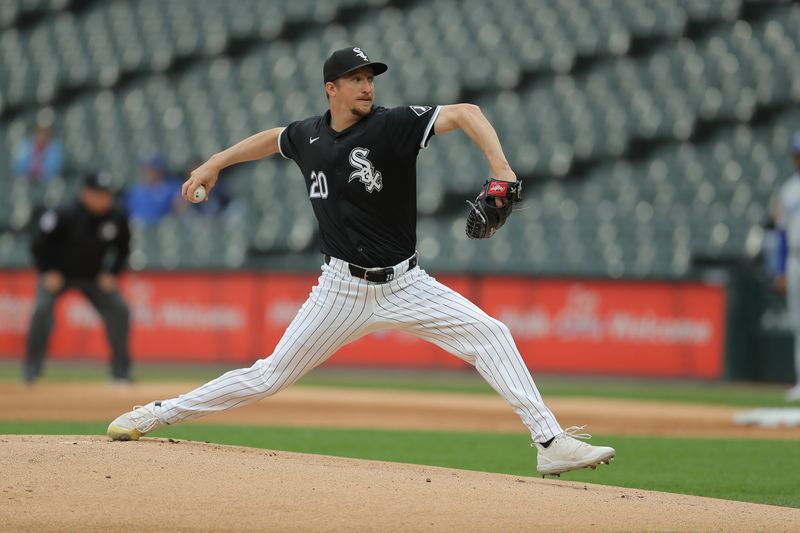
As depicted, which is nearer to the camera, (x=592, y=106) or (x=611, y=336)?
(x=611, y=336)

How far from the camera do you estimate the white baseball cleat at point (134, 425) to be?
250 inches

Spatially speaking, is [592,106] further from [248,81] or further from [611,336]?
[248,81]

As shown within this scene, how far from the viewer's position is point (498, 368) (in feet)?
19.3

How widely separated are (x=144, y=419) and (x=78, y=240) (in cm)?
676

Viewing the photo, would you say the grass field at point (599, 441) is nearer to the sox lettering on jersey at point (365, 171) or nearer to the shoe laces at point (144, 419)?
the shoe laces at point (144, 419)

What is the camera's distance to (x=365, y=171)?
592cm

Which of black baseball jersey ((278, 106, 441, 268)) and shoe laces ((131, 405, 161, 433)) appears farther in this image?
shoe laces ((131, 405, 161, 433))

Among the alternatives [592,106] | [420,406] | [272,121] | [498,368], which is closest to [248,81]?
[272,121]

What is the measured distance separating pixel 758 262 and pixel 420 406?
5340 millimetres

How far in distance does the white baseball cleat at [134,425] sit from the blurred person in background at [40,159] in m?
13.8

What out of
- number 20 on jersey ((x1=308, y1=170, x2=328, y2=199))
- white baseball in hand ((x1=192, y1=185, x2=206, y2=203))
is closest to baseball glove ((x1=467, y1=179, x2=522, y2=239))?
number 20 on jersey ((x1=308, y1=170, x2=328, y2=199))

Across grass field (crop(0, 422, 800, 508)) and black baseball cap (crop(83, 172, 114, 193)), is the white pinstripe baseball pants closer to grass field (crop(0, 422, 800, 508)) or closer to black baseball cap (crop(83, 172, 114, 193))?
grass field (crop(0, 422, 800, 508))

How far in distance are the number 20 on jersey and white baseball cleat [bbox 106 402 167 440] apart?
1.30m

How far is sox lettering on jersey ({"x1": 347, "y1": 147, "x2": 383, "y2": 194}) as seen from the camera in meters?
5.92
